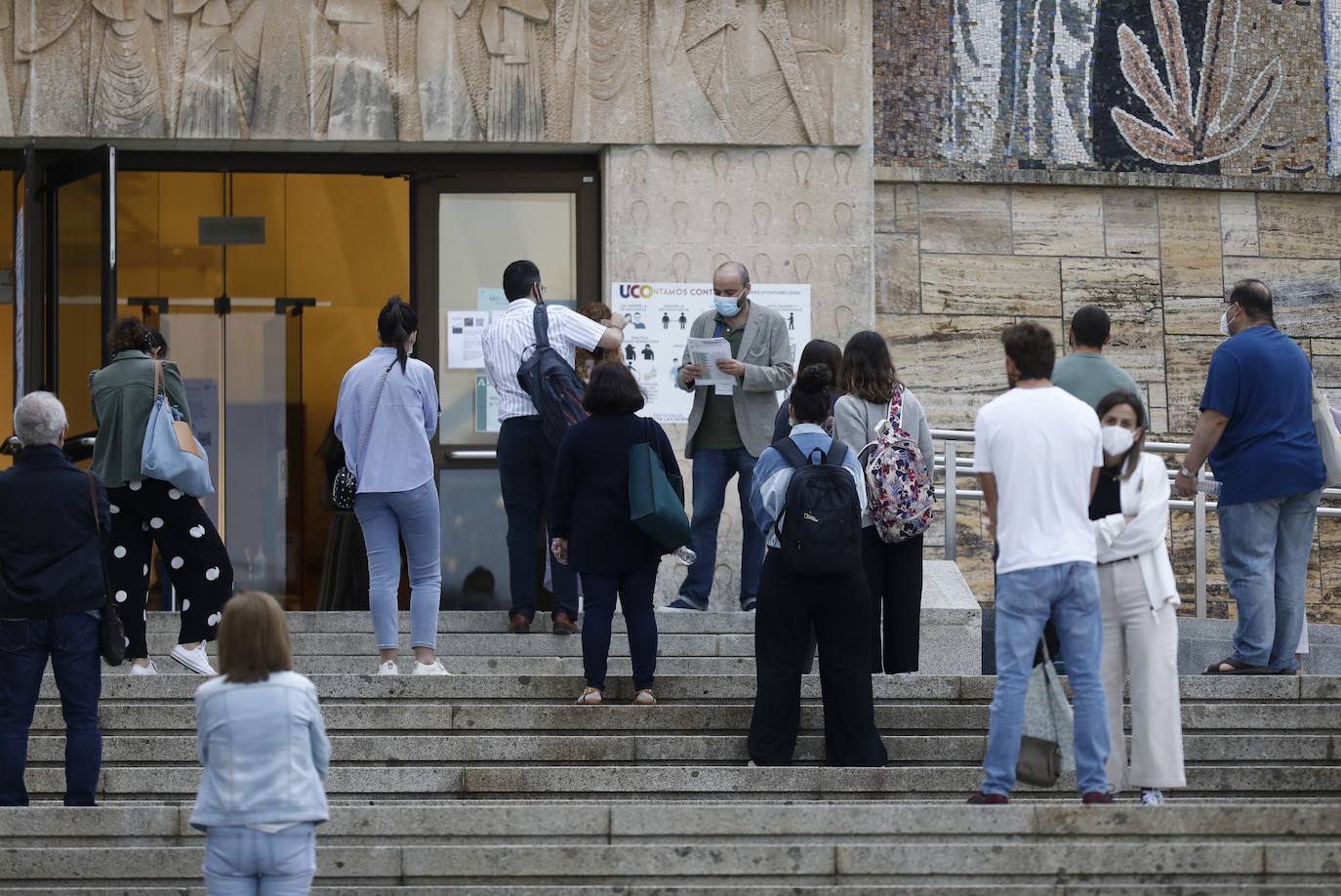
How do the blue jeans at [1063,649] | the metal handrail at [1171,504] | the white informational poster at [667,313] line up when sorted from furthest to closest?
1. the white informational poster at [667,313]
2. the metal handrail at [1171,504]
3. the blue jeans at [1063,649]

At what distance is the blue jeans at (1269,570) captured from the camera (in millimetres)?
9602

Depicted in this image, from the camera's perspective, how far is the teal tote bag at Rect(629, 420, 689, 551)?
29.7 ft

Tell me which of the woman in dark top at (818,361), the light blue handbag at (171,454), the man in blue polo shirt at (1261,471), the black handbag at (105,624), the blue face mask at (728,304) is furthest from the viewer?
the blue face mask at (728,304)

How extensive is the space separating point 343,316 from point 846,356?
746 cm

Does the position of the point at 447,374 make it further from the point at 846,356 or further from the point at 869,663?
the point at 869,663

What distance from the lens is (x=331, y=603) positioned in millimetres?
15125

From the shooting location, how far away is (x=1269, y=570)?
9625mm

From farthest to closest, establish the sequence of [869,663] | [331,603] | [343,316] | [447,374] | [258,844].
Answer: [343,316] < [331,603] < [447,374] < [869,663] < [258,844]

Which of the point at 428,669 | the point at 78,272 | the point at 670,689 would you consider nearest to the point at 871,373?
the point at 670,689

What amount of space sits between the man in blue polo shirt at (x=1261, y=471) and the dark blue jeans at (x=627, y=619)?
99.6 inches

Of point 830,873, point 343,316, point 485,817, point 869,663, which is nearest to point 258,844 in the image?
point 485,817

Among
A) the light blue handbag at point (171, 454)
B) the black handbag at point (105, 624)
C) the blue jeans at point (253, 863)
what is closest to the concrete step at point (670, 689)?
the light blue handbag at point (171, 454)

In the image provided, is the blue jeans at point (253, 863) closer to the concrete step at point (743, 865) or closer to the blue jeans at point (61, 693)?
the concrete step at point (743, 865)

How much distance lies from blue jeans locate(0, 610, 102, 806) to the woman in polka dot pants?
173 cm
